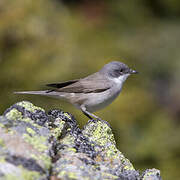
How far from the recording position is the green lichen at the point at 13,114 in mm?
3829

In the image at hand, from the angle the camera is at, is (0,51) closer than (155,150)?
No

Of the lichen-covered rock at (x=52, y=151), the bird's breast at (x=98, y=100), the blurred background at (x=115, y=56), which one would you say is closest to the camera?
the lichen-covered rock at (x=52, y=151)

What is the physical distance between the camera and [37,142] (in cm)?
359

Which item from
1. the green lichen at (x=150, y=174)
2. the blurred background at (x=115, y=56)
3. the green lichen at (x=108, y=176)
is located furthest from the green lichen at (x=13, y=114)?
the blurred background at (x=115, y=56)

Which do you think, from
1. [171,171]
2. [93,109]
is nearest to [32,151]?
[93,109]

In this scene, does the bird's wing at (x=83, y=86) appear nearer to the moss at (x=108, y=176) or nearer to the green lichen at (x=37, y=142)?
the green lichen at (x=37, y=142)

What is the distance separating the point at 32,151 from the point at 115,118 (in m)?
6.18

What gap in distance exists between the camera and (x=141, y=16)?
13219 millimetres

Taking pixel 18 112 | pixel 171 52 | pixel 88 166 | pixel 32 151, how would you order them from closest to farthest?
pixel 32 151 → pixel 88 166 → pixel 18 112 → pixel 171 52

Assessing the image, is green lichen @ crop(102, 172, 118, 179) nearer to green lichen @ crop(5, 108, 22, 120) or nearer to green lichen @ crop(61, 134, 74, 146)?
green lichen @ crop(61, 134, 74, 146)

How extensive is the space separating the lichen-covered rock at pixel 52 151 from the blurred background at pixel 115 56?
174 inches

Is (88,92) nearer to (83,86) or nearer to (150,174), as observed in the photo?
(83,86)

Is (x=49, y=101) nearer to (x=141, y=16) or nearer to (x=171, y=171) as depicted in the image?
(x=171, y=171)

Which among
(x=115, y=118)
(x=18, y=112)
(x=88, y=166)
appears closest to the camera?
(x=88, y=166)
